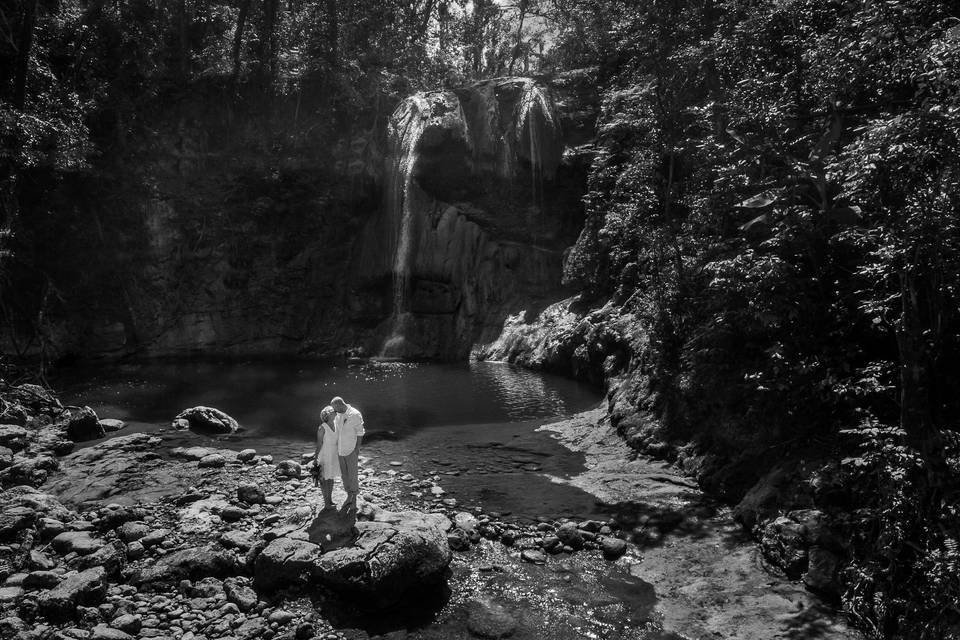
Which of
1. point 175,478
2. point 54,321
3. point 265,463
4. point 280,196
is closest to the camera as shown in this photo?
point 175,478

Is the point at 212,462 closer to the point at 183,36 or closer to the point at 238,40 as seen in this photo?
the point at 238,40

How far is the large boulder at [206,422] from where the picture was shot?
15.8 metres

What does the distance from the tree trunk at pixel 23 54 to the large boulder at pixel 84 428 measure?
448 inches

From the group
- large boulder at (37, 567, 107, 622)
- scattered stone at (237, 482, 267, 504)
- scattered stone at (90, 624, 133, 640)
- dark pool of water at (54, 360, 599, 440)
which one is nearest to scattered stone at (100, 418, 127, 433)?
dark pool of water at (54, 360, 599, 440)

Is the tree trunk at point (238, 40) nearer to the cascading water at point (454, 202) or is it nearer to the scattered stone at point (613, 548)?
the cascading water at point (454, 202)

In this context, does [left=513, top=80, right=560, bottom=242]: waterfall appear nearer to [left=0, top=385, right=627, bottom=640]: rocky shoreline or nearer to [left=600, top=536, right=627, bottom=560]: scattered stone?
[left=0, top=385, right=627, bottom=640]: rocky shoreline

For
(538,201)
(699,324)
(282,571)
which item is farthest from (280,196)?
(282,571)

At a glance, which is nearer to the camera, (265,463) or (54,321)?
(265,463)

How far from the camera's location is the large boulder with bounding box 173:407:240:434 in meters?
15.8

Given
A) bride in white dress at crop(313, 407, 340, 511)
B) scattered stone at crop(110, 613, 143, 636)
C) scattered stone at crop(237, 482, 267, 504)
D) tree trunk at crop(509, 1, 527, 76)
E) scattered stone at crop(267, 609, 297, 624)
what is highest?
tree trunk at crop(509, 1, 527, 76)

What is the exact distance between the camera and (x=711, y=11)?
1666 cm

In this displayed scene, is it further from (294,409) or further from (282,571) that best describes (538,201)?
(282,571)

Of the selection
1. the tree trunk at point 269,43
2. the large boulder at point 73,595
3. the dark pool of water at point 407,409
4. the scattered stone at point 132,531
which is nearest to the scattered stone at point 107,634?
the large boulder at point 73,595

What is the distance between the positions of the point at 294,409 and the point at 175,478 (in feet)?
20.5
